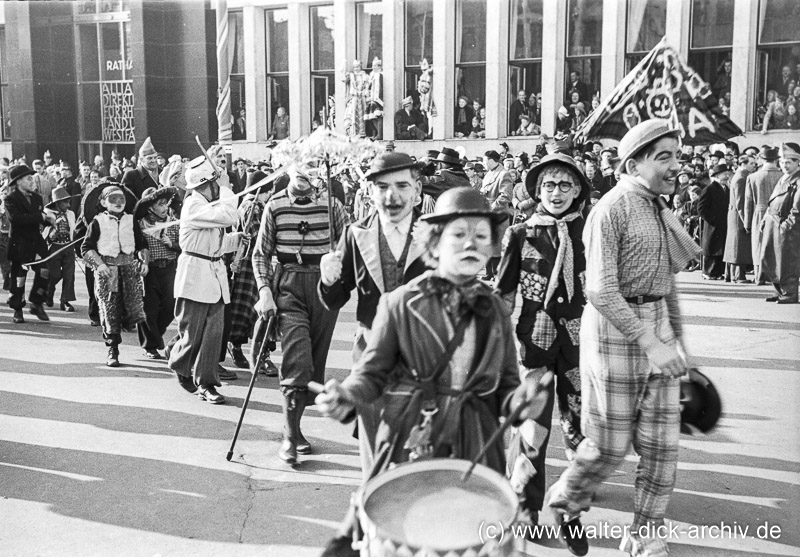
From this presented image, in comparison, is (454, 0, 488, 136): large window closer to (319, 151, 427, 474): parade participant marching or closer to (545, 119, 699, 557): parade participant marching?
(319, 151, 427, 474): parade participant marching

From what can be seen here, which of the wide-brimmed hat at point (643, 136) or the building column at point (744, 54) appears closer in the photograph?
the wide-brimmed hat at point (643, 136)

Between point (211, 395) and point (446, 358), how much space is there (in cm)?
472

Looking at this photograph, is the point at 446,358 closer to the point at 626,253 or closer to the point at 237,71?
the point at 626,253

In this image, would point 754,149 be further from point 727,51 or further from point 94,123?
point 94,123

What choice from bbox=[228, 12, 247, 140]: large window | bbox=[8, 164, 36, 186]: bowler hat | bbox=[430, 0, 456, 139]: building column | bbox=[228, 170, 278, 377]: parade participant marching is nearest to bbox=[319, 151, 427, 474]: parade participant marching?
bbox=[228, 170, 278, 377]: parade participant marching

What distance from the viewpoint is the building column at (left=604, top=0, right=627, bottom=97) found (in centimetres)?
2395

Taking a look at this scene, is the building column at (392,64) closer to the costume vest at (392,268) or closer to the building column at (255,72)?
the building column at (255,72)

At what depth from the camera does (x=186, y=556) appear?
4812 mm

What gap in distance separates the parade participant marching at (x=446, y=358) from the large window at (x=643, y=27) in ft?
69.5

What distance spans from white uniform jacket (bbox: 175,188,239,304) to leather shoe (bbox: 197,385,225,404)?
0.71 metres

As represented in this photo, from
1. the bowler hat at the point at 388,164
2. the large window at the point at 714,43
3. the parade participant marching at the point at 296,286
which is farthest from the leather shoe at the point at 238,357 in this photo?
the large window at the point at 714,43

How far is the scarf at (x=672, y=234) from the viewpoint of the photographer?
4.58 meters

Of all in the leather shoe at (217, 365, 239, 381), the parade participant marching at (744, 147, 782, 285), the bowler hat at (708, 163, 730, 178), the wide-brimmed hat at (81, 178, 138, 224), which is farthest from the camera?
the bowler hat at (708, 163, 730, 178)

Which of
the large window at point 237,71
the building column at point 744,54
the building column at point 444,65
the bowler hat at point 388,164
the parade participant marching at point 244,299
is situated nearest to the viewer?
the bowler hat at point 388,164
